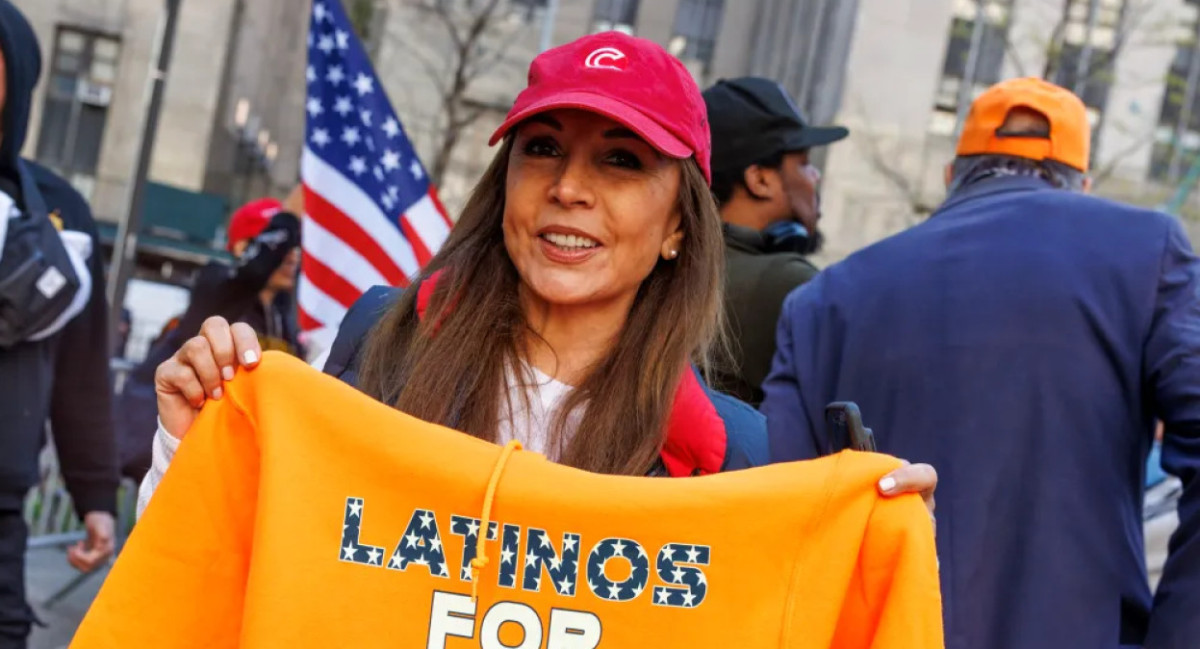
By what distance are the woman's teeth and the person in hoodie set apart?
2.09 m

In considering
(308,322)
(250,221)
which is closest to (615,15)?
(250,221)

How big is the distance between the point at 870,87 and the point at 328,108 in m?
21.9

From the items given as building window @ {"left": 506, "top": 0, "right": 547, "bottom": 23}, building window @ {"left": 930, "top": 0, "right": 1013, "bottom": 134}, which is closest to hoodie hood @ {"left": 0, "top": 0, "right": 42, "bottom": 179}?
building window @ {"left": 506, "top": 0, "right": 547, "bottom": 23}

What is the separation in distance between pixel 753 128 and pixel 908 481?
7.95ft

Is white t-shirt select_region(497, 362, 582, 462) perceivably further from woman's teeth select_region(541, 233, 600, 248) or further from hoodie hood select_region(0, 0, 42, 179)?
hoodie hood select_region(0, 0, 42, 179)

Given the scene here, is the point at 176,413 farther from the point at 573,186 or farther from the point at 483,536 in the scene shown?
the point at 573,186

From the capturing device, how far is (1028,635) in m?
3.30

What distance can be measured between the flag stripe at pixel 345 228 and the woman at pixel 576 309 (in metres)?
4.55

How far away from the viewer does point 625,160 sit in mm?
2395

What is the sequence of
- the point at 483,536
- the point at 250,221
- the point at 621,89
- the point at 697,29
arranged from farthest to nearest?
the point at 697,29 → the point at 250,221 → the point at 621,89 → the point at 483,536

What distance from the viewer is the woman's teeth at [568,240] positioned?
2.36 meters

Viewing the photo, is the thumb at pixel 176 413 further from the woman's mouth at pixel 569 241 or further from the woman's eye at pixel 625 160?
the woman's eye at pixel 625 160

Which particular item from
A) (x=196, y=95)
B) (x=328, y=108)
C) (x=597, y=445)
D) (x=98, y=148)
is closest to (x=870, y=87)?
(x=196, y=95)

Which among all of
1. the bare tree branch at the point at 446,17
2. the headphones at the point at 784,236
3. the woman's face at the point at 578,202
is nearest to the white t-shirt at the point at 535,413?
the woman's face at the point at 578,202
